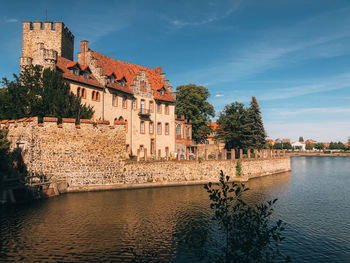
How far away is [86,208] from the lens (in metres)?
20.7

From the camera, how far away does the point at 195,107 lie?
180 ft

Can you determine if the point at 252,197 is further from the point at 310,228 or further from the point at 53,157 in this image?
the point at 53,157

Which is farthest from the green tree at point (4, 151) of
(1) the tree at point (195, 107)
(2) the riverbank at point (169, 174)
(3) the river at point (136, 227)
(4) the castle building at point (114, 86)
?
(1) the tree at point (195, 107)

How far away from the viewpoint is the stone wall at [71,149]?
25.0 meters

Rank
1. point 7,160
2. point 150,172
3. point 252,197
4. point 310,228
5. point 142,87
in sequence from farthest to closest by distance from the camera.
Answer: point 142,87, point 150,172, point 252,197, point 7,160, point 310,228

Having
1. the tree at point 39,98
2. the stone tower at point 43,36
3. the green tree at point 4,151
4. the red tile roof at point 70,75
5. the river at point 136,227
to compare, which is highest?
the stone tower at point 43,36

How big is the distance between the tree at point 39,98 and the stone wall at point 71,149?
174cm

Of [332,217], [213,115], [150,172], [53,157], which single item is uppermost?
[213,115]

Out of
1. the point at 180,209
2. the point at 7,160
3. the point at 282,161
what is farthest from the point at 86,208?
the point at 282,161

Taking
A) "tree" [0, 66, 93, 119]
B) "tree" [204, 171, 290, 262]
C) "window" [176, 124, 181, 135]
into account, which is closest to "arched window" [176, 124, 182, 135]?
"window" [176, 124, 181, 135]

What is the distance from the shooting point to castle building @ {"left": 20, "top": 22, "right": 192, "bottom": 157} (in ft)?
108

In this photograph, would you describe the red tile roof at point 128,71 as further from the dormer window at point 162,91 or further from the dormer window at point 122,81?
the dormer window at point 122,81

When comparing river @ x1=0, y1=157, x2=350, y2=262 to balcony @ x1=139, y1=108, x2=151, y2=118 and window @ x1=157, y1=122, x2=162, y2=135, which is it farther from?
window @ x1=157, y1=122, x2=162, y2=135

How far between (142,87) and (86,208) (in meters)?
24.4
